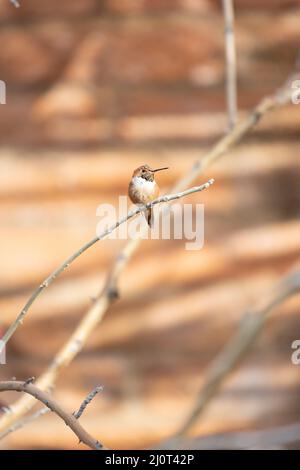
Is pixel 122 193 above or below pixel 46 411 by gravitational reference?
above

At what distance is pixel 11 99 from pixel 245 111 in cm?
20

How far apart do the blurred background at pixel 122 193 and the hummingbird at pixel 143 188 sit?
0.39 metres

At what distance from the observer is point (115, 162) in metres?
0.68


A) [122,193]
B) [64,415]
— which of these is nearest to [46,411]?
[64,415]

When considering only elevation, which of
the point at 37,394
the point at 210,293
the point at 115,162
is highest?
the point at 115,162

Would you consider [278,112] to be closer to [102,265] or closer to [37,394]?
[102,265]

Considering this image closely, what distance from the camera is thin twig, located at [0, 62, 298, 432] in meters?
0.38

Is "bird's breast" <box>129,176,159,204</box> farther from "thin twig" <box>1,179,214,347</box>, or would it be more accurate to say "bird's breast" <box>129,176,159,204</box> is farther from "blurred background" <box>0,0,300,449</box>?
"blurred background" <box>0,0,300,449</box>

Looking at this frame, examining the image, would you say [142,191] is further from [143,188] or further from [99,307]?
[99,307]

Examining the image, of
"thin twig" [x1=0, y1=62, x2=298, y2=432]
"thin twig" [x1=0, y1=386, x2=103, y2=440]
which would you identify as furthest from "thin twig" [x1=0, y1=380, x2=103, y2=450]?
"thin twig" [x1=0, y1=62, x2=298, y2=432]

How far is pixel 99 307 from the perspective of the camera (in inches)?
16.2

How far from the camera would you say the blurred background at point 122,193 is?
678 millimetres

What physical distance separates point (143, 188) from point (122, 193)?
0.39m
